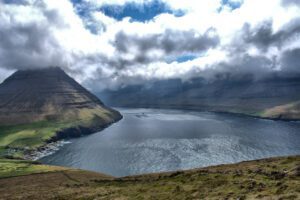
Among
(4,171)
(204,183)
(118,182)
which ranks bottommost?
(4,171)

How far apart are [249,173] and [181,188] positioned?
17798 millimetres

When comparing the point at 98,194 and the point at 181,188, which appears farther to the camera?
the point at 98,194

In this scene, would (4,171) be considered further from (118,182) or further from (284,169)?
(284,169)

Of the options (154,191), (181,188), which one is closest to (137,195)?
(154,191)

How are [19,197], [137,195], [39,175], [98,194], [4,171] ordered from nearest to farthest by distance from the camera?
1. [137,195]
2. [98,194]
3. [19,197]
4. [39,175]
5. [4,171]

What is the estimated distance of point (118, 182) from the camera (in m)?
104

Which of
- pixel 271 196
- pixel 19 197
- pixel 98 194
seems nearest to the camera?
pixel 271 196

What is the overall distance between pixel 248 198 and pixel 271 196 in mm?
3980

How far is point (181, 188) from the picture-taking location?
7594 centimetres

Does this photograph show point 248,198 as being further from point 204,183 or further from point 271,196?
point 204,183

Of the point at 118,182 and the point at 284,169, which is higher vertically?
the point at 284,169

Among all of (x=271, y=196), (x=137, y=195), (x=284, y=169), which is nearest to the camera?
(x=271, y=196)

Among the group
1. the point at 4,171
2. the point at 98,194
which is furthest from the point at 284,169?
the point at 4,171

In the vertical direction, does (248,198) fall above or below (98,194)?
above
